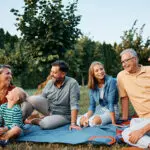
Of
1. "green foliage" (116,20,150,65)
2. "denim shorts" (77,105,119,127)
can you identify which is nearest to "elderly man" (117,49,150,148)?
"denim shorts" (77,105,119,127)

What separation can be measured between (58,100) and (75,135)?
954mm

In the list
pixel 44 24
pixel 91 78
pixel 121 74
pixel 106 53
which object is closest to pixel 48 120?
pixel 91 78

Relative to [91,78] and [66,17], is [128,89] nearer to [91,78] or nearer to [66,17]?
[91,78]

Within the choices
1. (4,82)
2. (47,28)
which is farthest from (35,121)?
(47,28)

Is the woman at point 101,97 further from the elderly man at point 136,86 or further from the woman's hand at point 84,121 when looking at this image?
the elderly man at point 136,86

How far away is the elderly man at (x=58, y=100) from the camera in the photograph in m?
6.19

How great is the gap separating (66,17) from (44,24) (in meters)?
0.88

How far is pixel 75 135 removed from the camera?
18.5ft

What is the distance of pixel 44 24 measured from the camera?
48.2 feet

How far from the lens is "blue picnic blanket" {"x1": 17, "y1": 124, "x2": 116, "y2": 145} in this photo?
532cm

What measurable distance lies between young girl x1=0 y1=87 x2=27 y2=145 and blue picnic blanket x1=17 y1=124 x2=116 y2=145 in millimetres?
271

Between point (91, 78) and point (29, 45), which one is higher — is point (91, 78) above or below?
below

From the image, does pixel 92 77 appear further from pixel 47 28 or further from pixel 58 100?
pixel 47 28

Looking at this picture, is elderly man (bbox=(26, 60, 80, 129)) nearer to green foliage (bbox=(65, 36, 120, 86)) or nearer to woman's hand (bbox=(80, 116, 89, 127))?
woman's hand (bbox=(80, 116, 89, 127))
